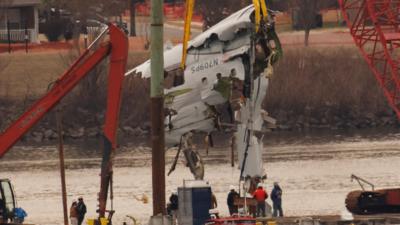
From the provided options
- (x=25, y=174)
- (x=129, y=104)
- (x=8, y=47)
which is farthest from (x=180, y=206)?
(x=8, y=47)

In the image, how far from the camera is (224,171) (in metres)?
80.1

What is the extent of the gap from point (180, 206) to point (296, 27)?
3788 inches

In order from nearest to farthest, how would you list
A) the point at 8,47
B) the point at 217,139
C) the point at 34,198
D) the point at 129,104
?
the point at 34,198 → the point at 217,139 → the point at 129,104 → the point at 8,47

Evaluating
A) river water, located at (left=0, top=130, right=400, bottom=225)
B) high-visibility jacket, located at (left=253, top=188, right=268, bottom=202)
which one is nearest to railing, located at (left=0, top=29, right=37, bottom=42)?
river water, located at (left=0, top=130, right=400, bottom=225)

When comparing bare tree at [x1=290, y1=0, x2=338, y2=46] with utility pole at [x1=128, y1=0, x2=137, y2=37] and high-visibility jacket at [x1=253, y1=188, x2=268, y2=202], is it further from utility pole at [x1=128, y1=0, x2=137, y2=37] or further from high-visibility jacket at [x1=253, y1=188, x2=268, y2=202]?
high-visibility jacket at [x1=253, y1=188, x2=268, y2=202]

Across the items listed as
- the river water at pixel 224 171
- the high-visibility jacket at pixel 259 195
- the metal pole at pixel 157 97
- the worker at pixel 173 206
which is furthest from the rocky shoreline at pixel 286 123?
the metal pole at pixel 157 97

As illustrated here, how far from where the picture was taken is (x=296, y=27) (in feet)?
471

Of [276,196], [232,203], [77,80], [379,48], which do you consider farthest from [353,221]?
[379,48]

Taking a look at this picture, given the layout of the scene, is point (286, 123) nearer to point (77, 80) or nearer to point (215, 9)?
point (215, 9)

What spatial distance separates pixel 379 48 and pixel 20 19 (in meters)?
30.0

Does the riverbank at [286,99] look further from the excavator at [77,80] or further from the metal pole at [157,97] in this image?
the metal pole at [157,97]

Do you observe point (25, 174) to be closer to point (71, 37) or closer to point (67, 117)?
point (67, 117)

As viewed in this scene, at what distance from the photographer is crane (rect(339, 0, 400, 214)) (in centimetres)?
5416

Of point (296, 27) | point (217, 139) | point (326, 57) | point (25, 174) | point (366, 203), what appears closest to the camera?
point (366, 203)
